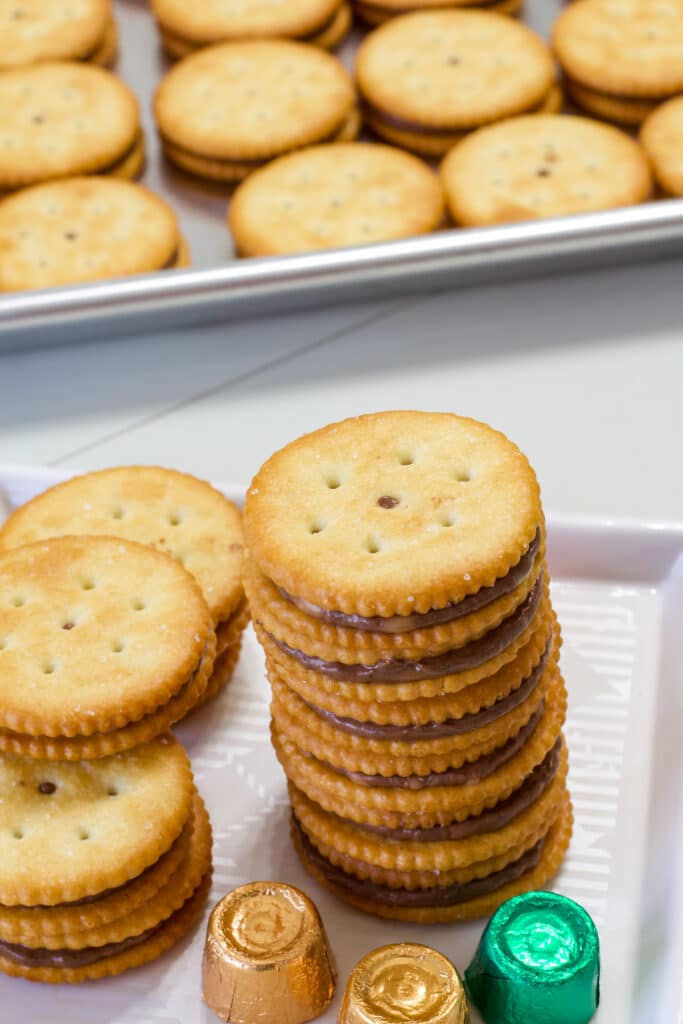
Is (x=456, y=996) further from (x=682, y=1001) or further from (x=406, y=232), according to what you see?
(x=406, y=232)

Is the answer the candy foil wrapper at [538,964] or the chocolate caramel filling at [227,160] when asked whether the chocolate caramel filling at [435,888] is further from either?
the chocolate caramel filling at [227,160]

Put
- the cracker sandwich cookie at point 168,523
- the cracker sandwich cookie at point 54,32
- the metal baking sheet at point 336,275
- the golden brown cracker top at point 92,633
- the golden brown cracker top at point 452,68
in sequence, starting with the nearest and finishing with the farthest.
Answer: the golden brown cracker top at point 92,633, the cracker sandwich cookie at point 168,523, the metal baking sheet at point 336,275, the golden brown cracker top at point 452,68, the cracker sandwich cookie at point 54,32

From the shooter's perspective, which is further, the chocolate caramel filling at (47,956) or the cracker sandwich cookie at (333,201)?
the cracker sandwich cookie at (333,201)

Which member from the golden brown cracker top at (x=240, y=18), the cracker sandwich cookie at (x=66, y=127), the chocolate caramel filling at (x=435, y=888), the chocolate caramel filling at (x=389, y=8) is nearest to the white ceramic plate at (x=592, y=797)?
the chocolate caramel filling at (x=435, y=888)

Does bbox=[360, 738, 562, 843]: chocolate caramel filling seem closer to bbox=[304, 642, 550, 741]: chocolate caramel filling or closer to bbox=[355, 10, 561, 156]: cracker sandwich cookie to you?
bbox=[304, 642, 550, 741]: chocolate caramel filling

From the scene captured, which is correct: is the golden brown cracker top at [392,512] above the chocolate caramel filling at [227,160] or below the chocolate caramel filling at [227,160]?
above

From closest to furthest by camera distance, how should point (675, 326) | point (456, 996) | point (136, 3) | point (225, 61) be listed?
point (456, 996) → point (675, 326) → point (225, 61) → point (136, 3)

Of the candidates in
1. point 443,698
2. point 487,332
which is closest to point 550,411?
point 487,332
